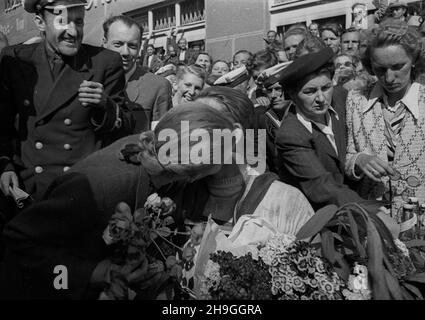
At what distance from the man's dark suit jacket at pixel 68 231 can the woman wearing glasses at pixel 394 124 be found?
1.10 meters

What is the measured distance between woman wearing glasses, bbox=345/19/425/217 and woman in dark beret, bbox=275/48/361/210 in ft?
0.32

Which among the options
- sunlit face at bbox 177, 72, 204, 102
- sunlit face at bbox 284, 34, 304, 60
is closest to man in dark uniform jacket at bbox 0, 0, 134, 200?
sunlit face at bbox 177, 72, 204, 102

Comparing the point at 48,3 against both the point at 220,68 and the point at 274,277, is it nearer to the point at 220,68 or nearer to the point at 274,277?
the point at 274,277

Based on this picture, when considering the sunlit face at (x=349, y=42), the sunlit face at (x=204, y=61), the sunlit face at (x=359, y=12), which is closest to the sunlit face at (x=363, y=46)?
the sunlit face at (x=349, y=42)

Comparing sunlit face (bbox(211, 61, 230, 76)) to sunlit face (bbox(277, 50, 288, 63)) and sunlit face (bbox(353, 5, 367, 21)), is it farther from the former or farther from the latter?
sunlit face (bbox(353, 5, 367, 21))

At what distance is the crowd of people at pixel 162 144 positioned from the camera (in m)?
1.95

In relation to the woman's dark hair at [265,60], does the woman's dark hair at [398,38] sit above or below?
Answer: below

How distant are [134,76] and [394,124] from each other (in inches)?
71.3

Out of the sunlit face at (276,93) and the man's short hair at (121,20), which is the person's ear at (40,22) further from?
the sunlit face at (276,93)

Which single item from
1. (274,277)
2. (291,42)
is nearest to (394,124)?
(274,277)

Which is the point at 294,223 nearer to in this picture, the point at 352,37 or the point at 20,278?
the point at 20,278

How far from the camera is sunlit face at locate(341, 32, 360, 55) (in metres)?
5.29

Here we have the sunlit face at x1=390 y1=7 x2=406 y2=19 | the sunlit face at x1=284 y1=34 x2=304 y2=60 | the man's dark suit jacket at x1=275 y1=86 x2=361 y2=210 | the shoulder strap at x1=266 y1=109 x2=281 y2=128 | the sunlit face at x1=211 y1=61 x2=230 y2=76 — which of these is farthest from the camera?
the sunlit face at x1=211 y1=61 x2=230 y2=76
